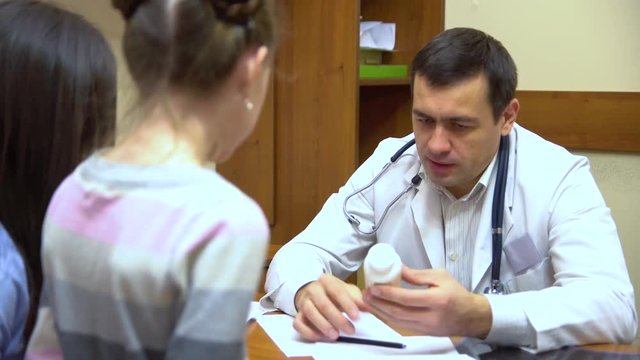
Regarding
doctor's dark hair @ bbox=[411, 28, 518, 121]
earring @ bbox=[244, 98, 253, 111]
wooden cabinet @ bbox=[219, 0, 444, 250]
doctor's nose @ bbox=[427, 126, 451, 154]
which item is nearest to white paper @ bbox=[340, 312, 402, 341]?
doctor's nose @ bbox=[427, 126, 451, 154]

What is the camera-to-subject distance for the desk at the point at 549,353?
128 cm

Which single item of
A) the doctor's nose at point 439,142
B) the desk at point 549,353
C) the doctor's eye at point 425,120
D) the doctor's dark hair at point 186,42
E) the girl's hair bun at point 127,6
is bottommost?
the desk at point 549,353

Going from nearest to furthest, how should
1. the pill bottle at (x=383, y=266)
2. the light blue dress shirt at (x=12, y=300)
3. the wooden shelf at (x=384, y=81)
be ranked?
the light blue dress shirt at (x=12, y=300), the pill bottle at (x=383, y=266), the wooden shelf at (x=384, y=81)

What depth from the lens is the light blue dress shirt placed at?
0.99 m

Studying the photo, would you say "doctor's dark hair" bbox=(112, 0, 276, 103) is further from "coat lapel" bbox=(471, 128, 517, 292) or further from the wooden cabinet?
the wooden cabinet

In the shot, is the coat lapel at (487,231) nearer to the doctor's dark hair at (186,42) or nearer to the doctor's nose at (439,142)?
the doctor's nose at (439,142)

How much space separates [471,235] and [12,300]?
1.06m

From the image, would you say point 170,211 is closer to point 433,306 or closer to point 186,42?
point 186,42

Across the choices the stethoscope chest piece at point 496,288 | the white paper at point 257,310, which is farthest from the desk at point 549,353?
the stethoscope chest piece at point 496,288

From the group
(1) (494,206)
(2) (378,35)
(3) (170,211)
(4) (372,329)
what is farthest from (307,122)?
(3) (170,211)

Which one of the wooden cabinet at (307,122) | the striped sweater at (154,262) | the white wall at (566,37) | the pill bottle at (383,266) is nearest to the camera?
the striped sweater at (154,262)

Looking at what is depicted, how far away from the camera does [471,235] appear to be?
1.70m

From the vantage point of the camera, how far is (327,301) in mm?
1366

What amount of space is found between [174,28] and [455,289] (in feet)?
2.60
